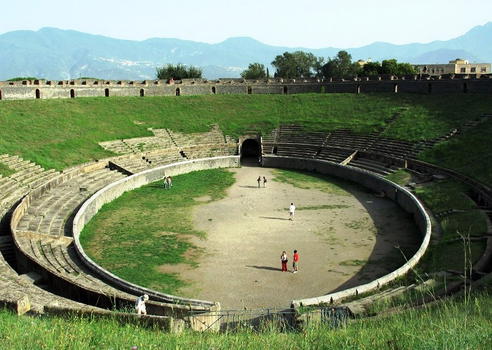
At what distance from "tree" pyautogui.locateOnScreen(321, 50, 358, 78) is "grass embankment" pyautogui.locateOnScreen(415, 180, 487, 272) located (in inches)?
2956

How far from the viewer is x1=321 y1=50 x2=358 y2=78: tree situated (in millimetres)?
106375

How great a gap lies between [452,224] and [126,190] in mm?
23645

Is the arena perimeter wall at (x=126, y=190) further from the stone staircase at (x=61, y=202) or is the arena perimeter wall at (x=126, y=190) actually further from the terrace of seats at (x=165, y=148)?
the terrace of seats at (x=165, y=148)

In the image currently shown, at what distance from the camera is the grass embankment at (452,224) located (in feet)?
70.0

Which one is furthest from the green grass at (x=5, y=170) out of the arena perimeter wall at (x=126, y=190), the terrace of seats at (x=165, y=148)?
the terrace of seats at (x=165, y=148)

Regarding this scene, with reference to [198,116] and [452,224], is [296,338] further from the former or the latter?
[198,116]

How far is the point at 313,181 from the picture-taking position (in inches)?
1654

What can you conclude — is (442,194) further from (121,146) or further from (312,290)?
(121,146)

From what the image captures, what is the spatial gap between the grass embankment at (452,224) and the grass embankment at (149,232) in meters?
11.5

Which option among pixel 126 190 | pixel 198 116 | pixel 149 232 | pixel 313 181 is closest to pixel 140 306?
pixel 149 232

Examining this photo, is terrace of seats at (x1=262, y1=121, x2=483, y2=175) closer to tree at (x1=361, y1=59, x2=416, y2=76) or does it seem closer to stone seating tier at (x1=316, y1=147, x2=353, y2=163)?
stone seating tier at (x1=316, y1=147, x2=353, y2=163)

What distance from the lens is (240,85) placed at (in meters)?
65.9

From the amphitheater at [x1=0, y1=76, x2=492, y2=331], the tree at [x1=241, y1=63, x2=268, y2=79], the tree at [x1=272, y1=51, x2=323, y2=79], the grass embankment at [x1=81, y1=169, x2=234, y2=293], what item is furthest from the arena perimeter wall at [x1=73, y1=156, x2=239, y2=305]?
the tree at [x1=272, y1=51, x2=323, y2=79]

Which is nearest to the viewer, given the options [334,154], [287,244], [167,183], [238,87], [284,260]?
[284,260]
